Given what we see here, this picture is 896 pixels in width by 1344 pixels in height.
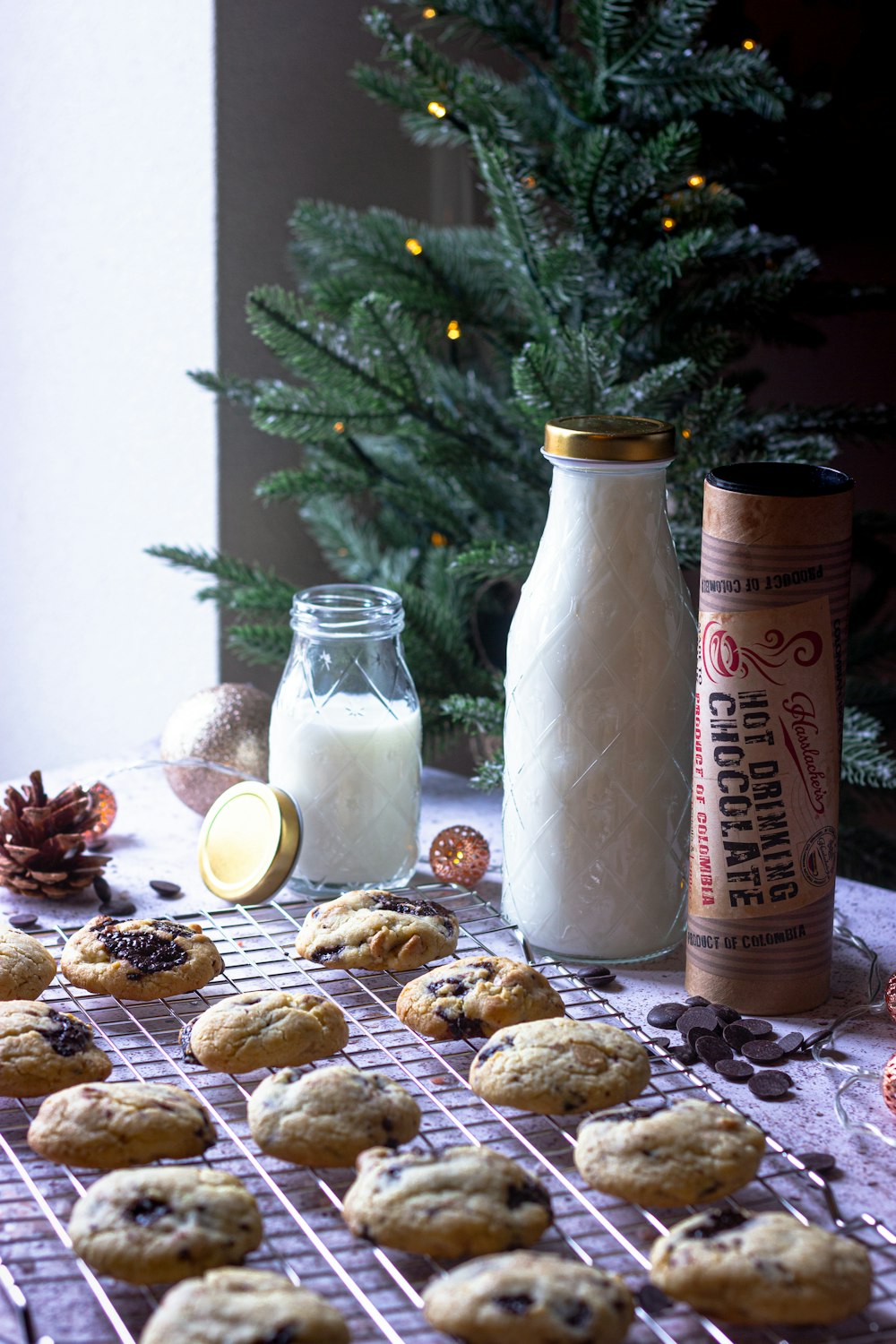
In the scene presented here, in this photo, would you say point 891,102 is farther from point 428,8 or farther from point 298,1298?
point 298,1298

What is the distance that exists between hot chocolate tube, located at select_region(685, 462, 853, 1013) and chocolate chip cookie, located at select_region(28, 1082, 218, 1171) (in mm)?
376

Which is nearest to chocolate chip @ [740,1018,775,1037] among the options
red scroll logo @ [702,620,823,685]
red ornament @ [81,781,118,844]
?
red scroll logo @ [702,620,823,685]

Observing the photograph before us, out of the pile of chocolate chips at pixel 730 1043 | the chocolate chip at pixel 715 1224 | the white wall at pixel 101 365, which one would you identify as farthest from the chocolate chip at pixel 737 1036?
the white wall at pixel 101 365

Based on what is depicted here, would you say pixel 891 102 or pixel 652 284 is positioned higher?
pixel 891 102

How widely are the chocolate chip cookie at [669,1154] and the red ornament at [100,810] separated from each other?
63 centimetres

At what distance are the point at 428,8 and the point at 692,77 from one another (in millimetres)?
272

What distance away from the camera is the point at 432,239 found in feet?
4.71

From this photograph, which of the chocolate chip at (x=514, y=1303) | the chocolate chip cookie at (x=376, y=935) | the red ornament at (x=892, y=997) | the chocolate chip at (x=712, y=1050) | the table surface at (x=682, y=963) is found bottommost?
the table surface at (x=682, y=963)

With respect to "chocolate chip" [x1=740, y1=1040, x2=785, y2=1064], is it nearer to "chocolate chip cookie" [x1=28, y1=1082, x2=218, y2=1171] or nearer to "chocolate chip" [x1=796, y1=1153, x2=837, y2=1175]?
"chocolate chip" [x1=796, y1=1153, x2=837, y2=1175]

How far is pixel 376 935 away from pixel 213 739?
1.37 ft

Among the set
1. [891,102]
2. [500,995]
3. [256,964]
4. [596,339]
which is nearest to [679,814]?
[500,995]

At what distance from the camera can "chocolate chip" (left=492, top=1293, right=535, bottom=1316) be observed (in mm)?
576

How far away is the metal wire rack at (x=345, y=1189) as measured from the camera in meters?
0.62

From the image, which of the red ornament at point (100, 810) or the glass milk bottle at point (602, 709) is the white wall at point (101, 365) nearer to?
the red ornament at point (100, 810)
